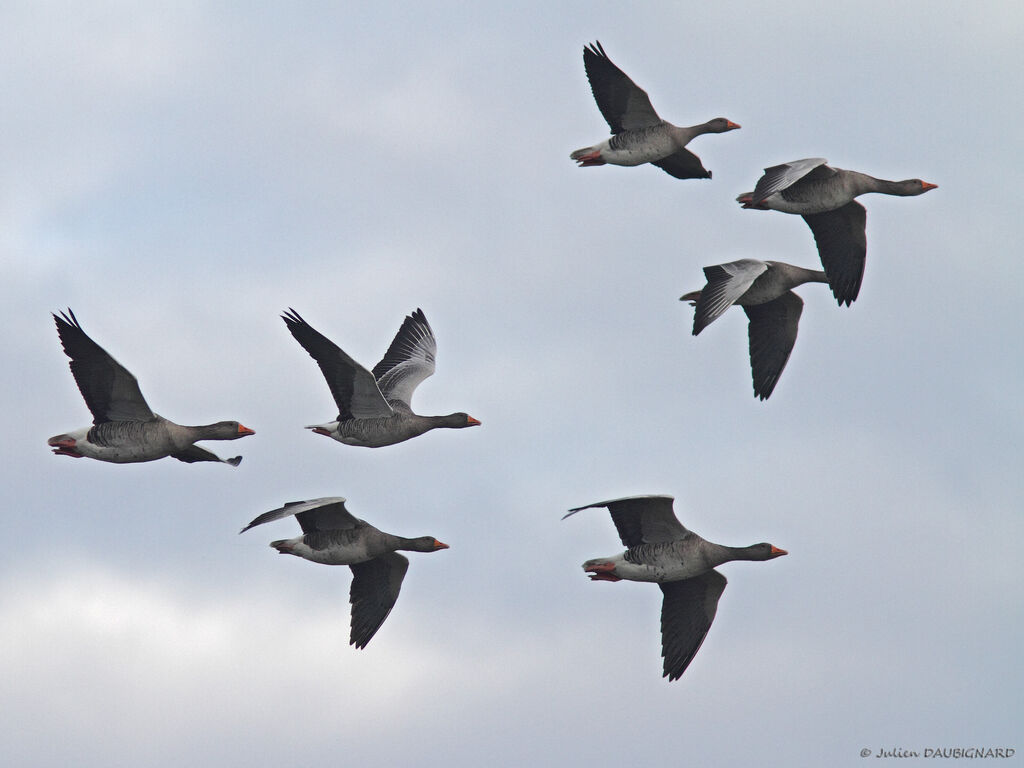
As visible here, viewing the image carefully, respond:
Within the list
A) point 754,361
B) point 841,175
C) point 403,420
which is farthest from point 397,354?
point 841,175

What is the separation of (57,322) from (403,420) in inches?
260

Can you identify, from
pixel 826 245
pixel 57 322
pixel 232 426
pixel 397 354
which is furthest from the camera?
pixel 397 354

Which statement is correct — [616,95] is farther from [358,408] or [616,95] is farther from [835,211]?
[358,408]

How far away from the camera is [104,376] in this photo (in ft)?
92.8

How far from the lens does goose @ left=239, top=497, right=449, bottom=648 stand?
99.5 feet

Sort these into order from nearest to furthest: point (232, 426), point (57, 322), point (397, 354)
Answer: point (57, 322) < point (232, 426) < point (397, 354)

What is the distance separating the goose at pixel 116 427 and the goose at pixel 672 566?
695 centimetres

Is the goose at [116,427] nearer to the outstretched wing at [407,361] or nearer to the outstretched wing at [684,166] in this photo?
the outstretched wing at [407,361]

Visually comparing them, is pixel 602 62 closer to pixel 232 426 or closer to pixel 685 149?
pixel 685 149

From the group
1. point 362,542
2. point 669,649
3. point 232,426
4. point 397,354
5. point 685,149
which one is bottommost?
point 669,649

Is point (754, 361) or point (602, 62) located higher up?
point (602, 62)

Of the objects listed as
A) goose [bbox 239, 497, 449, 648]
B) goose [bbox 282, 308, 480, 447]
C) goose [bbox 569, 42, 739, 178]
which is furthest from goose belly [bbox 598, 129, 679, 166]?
goose [bbox 239, 497, 449, 648]

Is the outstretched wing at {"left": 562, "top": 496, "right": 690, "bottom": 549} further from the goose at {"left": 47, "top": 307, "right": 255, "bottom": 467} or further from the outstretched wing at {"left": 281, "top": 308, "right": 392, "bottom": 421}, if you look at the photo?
the goose at {"left": 47, "top": 307, "right": 255, "bottom": 467}

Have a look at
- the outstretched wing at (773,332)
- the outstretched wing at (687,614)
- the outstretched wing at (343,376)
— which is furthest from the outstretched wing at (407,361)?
the outstretched wing at (687,614)
